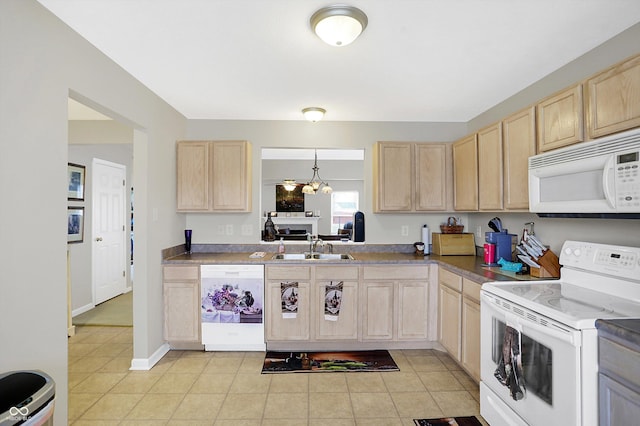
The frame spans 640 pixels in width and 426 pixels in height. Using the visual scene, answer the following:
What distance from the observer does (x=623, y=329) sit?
4.20 feet

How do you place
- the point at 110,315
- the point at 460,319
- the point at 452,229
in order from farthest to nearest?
1. the point at 110,315
2. the point at 452,229
3. the point at 460,319

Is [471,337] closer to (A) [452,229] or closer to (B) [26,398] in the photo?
(A) [452,229]

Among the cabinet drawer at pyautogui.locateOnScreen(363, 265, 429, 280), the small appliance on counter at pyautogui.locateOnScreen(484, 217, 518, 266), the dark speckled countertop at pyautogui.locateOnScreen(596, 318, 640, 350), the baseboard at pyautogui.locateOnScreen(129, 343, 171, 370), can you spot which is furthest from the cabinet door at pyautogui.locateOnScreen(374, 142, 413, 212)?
the baseboard at pyautogui.locateOnScreen(129, 343, 171, 370)

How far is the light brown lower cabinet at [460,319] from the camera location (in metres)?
2.46

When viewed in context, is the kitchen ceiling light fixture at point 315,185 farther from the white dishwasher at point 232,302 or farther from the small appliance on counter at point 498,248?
the small appliance on counter at point 498,248

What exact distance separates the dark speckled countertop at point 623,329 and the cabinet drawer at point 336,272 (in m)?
2.00

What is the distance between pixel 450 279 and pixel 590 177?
4.51ft

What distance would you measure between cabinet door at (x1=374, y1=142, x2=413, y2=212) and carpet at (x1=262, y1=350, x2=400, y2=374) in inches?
59.2

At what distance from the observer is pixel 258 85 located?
2.77 meters

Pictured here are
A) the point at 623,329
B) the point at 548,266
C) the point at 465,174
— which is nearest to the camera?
the point at 623,329

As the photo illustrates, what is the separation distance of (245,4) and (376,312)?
2.70 m

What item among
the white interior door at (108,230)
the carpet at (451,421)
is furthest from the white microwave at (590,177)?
the white interior door at (108,230)

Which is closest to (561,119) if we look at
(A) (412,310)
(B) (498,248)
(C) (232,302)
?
(B) (498,248)

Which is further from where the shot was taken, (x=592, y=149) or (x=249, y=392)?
(x=249, y=392)
